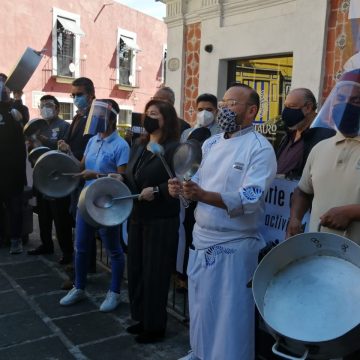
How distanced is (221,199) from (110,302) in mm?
1972

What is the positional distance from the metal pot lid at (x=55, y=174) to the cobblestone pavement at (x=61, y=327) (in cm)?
103

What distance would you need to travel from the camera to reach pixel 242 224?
8.07 feet

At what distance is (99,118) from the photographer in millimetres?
3680

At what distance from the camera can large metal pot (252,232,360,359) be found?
1.63m

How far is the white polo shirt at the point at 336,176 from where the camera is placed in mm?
2033

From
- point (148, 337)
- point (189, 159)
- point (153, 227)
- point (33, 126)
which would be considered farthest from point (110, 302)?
Result: point (33, 126)

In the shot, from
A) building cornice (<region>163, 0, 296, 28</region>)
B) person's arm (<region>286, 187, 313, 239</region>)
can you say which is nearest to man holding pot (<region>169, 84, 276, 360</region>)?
person's arm (<region>286, 187, 313, 239</region>)

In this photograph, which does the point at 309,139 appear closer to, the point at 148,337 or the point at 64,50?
the point at 148,337

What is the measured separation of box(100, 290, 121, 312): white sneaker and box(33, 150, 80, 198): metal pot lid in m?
0.98

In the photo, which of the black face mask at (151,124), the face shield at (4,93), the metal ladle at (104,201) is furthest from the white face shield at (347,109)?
the face shield at (4,93)

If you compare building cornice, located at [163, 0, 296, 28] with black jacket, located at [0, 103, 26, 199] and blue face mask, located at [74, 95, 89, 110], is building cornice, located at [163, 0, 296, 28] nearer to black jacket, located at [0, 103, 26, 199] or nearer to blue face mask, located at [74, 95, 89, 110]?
blue face mask, located at [74, 95, 89, 110]

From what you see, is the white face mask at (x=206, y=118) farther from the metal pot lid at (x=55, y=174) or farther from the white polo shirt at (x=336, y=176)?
the white polo shirt at (x=336, y=176)

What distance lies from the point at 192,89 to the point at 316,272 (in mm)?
6197

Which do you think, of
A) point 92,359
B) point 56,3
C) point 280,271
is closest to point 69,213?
point 92,359
